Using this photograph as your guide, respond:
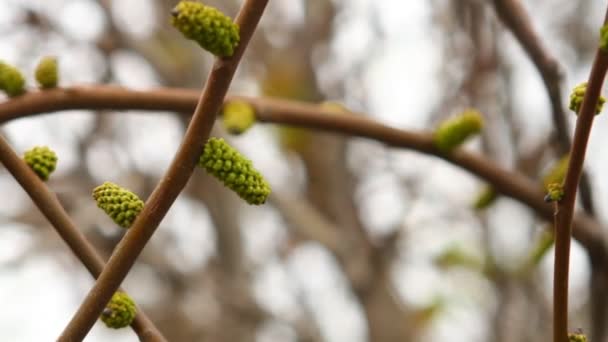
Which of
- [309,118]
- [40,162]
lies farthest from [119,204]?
[309,118]

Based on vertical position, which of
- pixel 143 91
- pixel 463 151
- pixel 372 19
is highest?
pixel 372 19

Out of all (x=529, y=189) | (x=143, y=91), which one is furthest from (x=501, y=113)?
(x=143, y=91)

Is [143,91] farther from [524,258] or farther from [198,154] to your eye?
[524,258]

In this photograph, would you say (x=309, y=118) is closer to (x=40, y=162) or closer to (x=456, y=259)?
(x=40, y=162)

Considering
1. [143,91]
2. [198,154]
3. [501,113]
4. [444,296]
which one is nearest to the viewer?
[198,154]

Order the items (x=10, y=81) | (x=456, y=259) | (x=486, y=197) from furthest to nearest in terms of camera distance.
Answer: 1. (x=456, y=259)
2. (x=486, y=197)
3. (x=10, y=81)

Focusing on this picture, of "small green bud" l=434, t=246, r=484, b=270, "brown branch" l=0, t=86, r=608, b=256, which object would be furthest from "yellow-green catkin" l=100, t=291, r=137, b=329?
"small green bud" l=434, t=246, r=484, b=270

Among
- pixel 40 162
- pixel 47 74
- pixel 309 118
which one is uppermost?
pixel 309 118
